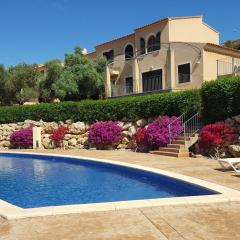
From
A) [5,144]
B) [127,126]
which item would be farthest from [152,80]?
[5,144]

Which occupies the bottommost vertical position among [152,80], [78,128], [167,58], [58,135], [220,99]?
[58,135]

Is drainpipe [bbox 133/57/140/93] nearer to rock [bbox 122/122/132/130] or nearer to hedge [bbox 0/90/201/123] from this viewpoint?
hedge [bbox 0/90/201/123]

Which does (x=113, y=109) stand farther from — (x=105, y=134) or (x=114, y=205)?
(x=114, y=205)

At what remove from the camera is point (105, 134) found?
2325 centimetres

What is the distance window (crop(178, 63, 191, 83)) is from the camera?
30.9 m

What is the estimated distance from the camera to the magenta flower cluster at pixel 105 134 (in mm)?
23250

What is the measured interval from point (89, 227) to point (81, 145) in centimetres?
1871

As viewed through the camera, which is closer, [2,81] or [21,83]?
[2,81]

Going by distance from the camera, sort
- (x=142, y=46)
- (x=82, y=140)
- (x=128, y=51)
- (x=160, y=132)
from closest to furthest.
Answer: (x=160, y=132) < (x=82, y=140) < (x=142, y=46) < (x=128, y=51)

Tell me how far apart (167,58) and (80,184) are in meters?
20.6

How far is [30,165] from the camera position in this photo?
19.5 m

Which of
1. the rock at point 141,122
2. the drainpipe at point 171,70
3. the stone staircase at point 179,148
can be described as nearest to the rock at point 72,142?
the rock at point 141,122

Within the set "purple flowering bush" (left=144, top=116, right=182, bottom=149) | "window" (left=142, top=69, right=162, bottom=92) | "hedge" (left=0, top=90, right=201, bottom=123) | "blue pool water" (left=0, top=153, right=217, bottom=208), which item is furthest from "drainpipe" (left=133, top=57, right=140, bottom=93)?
"blue pool water" (left=0, top=153, right=217, bottom=208)

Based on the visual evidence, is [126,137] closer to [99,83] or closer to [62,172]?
[62,172]
